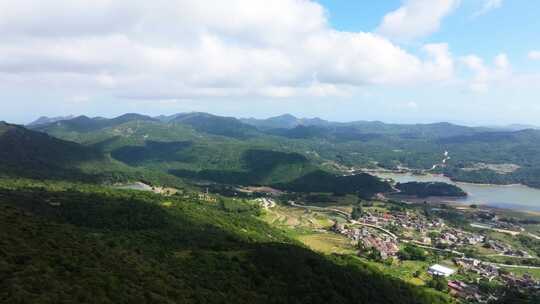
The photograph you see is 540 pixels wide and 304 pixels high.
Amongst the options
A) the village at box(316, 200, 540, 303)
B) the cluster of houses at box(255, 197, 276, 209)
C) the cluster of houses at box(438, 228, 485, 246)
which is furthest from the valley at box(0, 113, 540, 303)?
the cluster of houses at box(255, 197, 276, 209)

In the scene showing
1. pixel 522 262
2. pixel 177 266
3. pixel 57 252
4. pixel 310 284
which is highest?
pixel 57 252

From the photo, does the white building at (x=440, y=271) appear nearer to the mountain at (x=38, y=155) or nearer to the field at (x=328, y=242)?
the field at (x=328, y=242)

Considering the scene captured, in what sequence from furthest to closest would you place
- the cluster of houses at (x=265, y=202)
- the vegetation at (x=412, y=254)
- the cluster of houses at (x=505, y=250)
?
the cluster of houses at (x=265, y=202) < the cluster of houses at (x=505, y=250) < the vegetation at (x=412, y=254)

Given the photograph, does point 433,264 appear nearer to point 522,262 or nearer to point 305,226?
point 522,262

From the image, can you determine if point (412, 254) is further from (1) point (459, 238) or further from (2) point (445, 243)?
(1) point (459, 238)

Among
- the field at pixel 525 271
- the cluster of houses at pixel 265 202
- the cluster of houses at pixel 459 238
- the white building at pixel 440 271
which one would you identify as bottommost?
the field at pixel 525 271

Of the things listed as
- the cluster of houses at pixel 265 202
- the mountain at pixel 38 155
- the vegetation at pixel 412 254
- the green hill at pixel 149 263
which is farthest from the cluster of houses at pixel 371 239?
the mountain at pixel 38 155

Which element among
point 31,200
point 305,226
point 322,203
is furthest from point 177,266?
point 322,203

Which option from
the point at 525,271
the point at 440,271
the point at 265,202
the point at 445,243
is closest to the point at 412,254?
the point at 440,271
